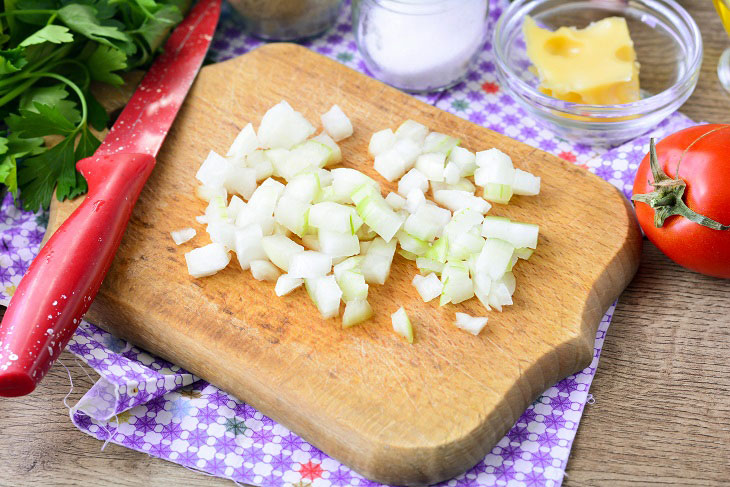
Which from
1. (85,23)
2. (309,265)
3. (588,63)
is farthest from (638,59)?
(85,23)

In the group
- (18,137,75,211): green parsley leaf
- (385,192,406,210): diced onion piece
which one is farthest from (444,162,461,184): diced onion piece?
(18,137,75,211): green parsley leaf

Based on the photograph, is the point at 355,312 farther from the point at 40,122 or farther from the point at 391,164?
the point at 40,122

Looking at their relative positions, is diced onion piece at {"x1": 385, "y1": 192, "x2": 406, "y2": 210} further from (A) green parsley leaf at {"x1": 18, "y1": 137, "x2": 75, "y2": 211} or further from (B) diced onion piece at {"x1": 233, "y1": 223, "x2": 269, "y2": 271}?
(A) green parsley leaf at {"x1": 18, "y1": 137, "x2": 75, "y2": 211}

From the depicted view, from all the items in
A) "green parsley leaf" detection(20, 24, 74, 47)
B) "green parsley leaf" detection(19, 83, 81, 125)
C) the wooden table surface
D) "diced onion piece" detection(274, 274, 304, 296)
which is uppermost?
"green parsley leaf" detection(20, 24, 74, 47)

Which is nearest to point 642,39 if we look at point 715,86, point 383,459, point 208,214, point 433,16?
point 715,86

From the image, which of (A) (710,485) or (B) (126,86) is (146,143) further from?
(A) (710,485)

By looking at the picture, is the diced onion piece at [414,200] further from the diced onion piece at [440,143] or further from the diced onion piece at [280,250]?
the diced onion piece at [280,250]

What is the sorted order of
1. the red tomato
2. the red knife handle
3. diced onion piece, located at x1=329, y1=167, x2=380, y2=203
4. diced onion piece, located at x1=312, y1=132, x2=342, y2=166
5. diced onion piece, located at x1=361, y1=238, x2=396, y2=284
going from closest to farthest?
the red knife handle, the red tomato, diced onion piece, located at x1=361, y1=238, x2=396, y2=284, diced onion piece, located at x1=329, y1=167, x2=380, y2=203, diced onion piece, located at x1=312, y1=132, x2=342, y2=166
